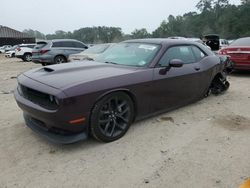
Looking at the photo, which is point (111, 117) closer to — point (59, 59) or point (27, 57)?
point (59, 59)

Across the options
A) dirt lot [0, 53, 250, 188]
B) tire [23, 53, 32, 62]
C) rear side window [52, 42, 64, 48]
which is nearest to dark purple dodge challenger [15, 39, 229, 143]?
dirt lot [0, 53, 250, 188]

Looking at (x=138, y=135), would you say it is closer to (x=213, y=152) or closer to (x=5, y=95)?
(x=213, y=152)

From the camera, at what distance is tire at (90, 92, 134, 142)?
3734 millimetres

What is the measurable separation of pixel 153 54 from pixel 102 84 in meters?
1.35

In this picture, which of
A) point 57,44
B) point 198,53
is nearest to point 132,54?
point 198,53

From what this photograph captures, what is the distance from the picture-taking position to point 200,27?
79500 mm

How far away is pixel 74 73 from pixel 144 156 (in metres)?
1.55

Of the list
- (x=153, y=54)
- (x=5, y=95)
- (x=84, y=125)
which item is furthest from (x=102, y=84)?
(x=5, y=95)

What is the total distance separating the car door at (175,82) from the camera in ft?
15.0

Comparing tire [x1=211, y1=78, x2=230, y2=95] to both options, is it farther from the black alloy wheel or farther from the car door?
the black alloy wheel

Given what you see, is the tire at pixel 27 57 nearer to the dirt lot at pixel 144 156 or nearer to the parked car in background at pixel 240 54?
the parked car in background at pixel 240 54

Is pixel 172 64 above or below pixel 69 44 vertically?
below

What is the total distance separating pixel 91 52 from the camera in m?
10.8

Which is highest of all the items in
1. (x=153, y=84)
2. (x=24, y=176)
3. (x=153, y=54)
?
(x=153, y=54)
